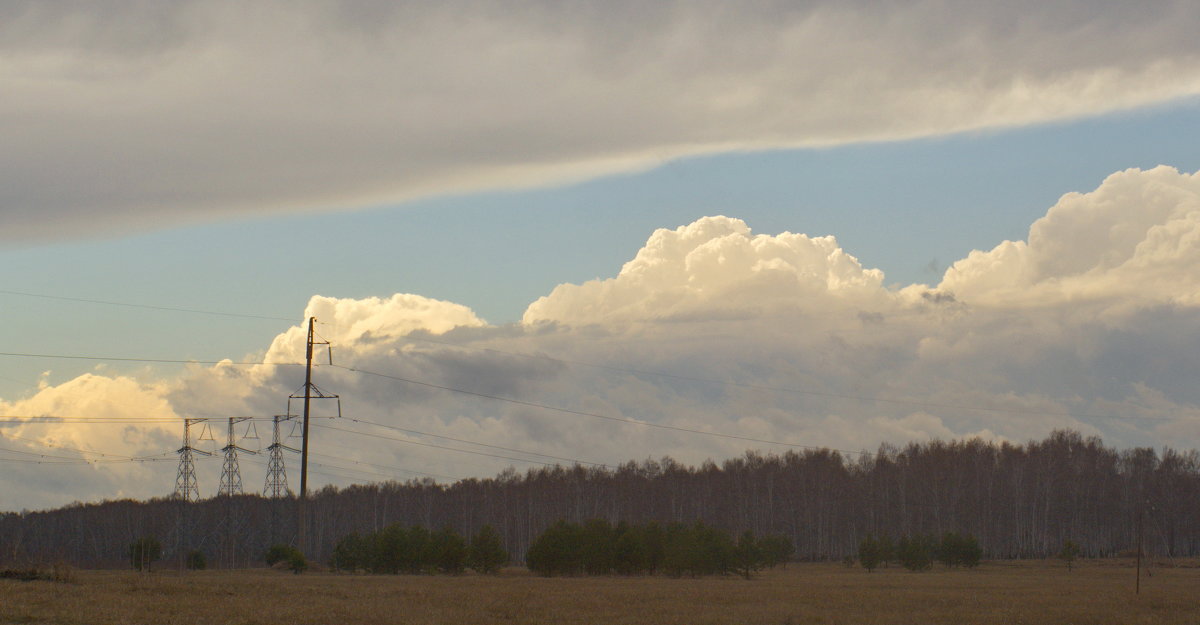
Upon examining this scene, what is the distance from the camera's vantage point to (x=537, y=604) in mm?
45156

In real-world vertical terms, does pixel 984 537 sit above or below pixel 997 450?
below

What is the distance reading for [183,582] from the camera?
152 ft

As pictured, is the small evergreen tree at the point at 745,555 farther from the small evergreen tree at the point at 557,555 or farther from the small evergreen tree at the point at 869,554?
the small evergreen tree at the point at 869,554

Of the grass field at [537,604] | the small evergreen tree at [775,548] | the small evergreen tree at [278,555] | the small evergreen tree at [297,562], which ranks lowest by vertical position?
the small evergreen tree at [775,548]

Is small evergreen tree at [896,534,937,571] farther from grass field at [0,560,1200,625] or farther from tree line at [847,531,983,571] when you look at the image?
grass field at [0,560,1200,625]

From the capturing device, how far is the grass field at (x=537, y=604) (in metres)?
36.0

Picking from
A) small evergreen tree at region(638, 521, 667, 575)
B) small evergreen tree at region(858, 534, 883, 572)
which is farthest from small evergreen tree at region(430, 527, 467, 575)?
small evergreen tree at region(858, 534, 883, 572)

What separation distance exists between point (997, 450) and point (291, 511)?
123m

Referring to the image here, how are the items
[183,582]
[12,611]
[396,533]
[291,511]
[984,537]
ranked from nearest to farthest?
[12,611] < [183,582] < [396,533] < [984,537] < [291,511]

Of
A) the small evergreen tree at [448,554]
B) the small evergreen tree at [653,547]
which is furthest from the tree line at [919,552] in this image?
the small evergreen tree at [448,554]

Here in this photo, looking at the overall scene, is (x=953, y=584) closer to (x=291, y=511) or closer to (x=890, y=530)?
(x=890, y=530)

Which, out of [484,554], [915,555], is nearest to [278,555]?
[484,554]

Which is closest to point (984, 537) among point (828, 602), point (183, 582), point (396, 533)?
point (396, 533)

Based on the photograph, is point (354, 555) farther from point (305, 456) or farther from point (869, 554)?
point (869, 554)
